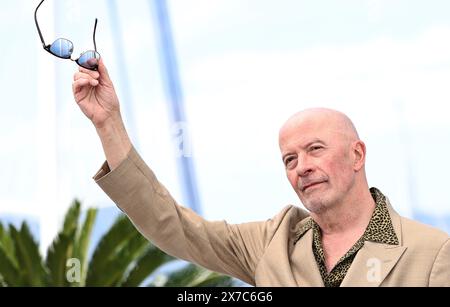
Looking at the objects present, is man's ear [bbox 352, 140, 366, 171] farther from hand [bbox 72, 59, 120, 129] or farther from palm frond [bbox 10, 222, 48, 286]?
palm frond [bbox 10, 222, 48, 286]

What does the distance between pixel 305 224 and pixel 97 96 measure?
0.61 meters

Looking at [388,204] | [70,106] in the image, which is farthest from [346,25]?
[388,204]

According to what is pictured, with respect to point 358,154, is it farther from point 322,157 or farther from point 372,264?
point 372,264

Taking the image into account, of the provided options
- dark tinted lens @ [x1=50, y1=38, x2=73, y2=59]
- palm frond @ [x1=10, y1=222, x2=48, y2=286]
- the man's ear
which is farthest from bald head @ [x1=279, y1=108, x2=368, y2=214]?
palm frond @ [x1=10, y1=222, x2=48, y2=286]

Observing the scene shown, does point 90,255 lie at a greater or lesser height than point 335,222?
lesser

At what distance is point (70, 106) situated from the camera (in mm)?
→ 9656

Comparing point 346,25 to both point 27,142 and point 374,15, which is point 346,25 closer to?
point 374,15

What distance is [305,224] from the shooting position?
6.89 feet

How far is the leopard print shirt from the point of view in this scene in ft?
6.27

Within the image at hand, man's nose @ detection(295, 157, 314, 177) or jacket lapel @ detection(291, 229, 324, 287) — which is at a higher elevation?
man's nose @ detection(295, 157, 314, 177)

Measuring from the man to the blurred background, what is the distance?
6.58m

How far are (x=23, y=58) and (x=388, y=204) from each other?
8425 millimetres

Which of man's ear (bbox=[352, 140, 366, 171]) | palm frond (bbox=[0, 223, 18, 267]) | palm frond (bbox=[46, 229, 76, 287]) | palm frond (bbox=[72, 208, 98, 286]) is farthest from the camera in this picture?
palm frond (bbox=[72, 208, 98, 286])

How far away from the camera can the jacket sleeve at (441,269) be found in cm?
182
